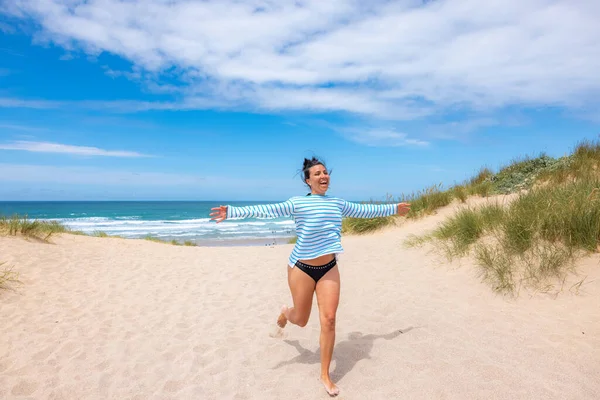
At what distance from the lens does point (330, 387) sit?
3672mm

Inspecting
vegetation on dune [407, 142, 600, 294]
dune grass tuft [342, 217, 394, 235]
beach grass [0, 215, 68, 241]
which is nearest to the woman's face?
vegetation on dune [407, 142, 600, 294]

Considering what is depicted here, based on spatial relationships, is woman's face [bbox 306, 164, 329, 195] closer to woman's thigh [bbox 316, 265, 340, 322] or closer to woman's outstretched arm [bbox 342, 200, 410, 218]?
woman's outstretched arm [bbox 342, 200, 410, 218]

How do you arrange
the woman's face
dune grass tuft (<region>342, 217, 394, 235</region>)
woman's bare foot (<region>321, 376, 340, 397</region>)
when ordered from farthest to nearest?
dune grass tuft (<region>342, 217, 394, 235</region>)
the woman's face
woman's bare foot (<region>321, 376, 340, 397</region>)

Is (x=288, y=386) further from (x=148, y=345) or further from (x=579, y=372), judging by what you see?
(x=579, y=372)

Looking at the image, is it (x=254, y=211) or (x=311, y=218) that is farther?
(x=254, y=211)

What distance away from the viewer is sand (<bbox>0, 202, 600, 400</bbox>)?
3.88m

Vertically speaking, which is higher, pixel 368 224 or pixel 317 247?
pixel 317 247

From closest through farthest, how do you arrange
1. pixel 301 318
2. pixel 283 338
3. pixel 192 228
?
pixel 301 318, pixel 283 338, pixel 192 228

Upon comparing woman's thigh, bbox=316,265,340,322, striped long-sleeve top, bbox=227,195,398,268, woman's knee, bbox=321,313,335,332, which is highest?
striped long-sleeve top, bbox=227,195,398,268

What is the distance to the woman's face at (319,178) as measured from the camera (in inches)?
149

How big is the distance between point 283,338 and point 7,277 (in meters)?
5.42

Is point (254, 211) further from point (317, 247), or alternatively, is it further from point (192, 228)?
point (192, 228)

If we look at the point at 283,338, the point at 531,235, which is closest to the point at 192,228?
the point at 283,338

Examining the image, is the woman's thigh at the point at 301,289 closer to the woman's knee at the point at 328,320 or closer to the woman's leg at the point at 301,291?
the woman's leg at the point at 301,291
